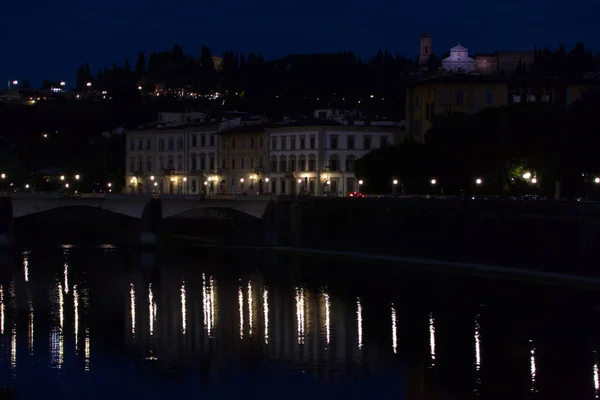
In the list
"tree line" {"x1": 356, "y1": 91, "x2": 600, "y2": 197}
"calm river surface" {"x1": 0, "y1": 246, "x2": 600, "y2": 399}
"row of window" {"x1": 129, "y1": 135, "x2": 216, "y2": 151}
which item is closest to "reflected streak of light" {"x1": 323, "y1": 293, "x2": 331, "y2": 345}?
"calm river surface" {"x1": 0, "y1": 246, "x2": 600, "y2": 399}

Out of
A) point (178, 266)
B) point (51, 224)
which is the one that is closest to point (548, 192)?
point (178, 266)

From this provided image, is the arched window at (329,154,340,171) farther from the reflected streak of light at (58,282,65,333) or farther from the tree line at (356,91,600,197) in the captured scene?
the reflected streak of light at (58,282,65,333)

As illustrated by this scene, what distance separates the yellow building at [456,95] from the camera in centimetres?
9212

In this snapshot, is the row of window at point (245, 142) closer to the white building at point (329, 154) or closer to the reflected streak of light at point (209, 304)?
the white building at point (329, 154)

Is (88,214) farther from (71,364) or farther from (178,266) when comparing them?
(71,364)

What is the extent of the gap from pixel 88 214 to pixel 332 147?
21.8 metres

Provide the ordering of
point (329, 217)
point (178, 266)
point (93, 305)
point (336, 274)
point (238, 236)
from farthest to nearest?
point (238, 236) < point (329, 217) < point (178, 266) < point (336, 274) < point (93, 305)

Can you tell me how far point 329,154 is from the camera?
100312mm

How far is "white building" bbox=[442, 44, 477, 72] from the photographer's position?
106 metres

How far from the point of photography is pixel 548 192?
7556 cm

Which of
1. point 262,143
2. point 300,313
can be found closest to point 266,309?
point 300,313

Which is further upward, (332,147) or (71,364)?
(332,147)

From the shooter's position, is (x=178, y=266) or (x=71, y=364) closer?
(x=71, y=364)

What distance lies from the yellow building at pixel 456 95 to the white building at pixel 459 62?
35.7 ft
